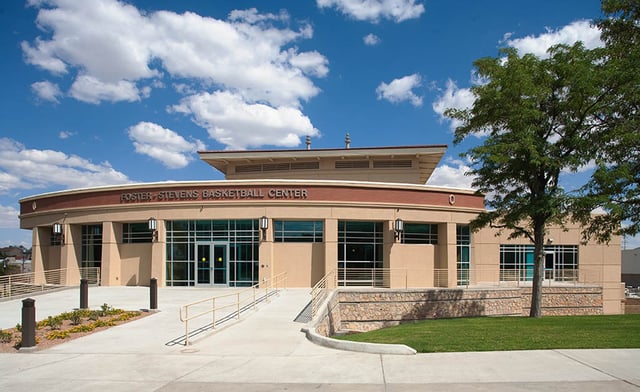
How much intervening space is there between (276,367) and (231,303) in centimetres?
1009

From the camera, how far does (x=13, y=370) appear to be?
30.3ft

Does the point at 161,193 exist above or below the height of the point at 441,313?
above

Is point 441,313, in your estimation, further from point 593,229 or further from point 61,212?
point 61,212

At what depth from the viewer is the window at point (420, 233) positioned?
85.9 ft

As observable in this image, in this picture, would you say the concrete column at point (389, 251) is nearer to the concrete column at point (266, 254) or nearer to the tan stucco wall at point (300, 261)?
the tan stucco wall at point (300, 261)

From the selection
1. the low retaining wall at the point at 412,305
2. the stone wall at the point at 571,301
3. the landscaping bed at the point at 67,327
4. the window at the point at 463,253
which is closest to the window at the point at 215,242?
the low retaining wall at the point at 412,305

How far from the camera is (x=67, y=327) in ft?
45.2

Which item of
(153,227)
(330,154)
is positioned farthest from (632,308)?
(153,227)

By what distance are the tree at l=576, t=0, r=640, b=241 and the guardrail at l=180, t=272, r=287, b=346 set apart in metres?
12.1

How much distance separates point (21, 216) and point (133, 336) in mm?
22855

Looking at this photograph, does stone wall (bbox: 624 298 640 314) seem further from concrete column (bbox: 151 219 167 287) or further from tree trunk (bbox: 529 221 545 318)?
concrete column (bbox: 151 219 167 287)

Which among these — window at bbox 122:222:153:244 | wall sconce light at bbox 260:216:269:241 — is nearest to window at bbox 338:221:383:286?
wall sconce light at bbox 260:216:269:241

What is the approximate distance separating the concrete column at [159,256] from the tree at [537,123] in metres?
15.8

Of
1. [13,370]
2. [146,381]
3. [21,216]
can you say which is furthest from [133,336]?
[21,216]
